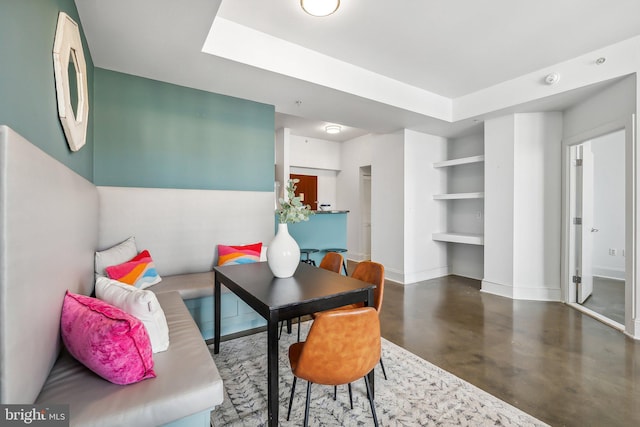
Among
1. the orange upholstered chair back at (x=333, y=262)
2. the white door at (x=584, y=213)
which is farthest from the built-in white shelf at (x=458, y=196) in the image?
the orange upholstered chair back at (x=333, y=262)

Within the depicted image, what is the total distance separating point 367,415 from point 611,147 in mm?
6038

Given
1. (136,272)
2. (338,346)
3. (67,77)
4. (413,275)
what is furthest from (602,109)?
(136,272)

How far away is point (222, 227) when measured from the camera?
327 centimetres

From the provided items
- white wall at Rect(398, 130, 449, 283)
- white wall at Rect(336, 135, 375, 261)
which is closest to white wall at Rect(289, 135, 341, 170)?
white wall at Rect(336, 135, 375, 261)

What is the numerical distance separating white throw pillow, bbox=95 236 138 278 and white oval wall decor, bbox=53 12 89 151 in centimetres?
89

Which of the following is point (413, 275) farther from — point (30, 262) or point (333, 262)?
point (30, 262)

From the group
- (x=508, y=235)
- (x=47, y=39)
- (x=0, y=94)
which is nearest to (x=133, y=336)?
(x=0, y=94)

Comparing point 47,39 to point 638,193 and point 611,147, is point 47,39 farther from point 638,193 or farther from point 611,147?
point 611,147

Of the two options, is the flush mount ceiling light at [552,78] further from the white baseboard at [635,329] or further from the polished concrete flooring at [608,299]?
the polished concrete flooring at [608,299]

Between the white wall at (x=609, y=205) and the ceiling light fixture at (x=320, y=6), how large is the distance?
209 inches

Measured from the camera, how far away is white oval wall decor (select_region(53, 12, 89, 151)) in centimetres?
158

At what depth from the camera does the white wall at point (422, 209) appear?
4766 millimetres

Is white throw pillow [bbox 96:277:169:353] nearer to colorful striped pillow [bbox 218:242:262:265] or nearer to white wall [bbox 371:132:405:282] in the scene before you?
colorful striped pillow [bbox 218:242:262:265]

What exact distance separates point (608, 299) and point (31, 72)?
19.6ft
